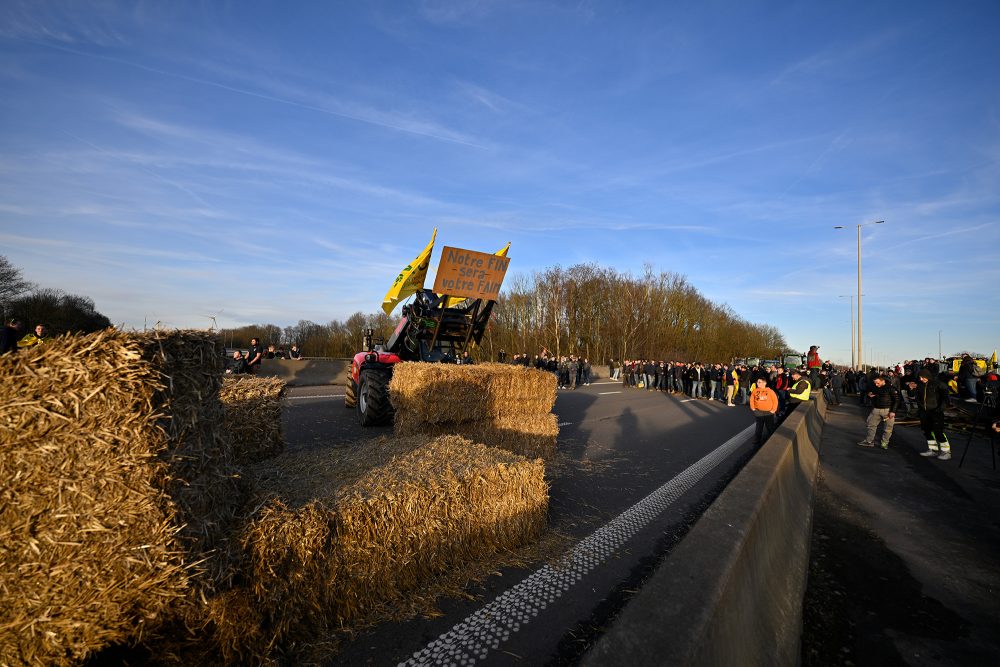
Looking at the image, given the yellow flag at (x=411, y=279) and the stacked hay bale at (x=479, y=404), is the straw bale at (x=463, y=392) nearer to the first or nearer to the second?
the stacked hay bale at (x=479, y=404)

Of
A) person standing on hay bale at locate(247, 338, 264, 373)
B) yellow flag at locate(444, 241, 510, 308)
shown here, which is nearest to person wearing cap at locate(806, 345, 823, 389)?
yellow flag at locate(444, 241, 510, 308)

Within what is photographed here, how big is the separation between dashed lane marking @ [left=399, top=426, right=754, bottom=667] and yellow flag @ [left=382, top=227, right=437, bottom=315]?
7068mm

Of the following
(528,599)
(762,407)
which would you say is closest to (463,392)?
(528,599)

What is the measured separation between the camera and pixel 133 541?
2.04 metres

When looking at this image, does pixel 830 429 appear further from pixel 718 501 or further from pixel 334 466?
pixel 334 466

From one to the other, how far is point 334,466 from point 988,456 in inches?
484

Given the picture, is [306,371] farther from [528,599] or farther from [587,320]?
[587,320]

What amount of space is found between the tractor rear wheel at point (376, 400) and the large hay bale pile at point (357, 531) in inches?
197

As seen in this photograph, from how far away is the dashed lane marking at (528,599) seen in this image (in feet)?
8.14

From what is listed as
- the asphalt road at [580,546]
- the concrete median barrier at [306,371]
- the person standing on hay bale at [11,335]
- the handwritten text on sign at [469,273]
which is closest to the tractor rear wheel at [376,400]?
the asphalt road at [580,546]

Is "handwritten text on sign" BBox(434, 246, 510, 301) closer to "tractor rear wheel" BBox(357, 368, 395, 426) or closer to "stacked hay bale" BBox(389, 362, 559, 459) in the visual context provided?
"tractor rear wheel" BBox(357, 368, 395, 426)

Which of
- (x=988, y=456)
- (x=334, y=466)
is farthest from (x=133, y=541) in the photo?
(x=988, y=456)

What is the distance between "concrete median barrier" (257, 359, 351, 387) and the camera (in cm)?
1966

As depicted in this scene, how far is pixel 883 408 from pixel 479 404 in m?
9.02
